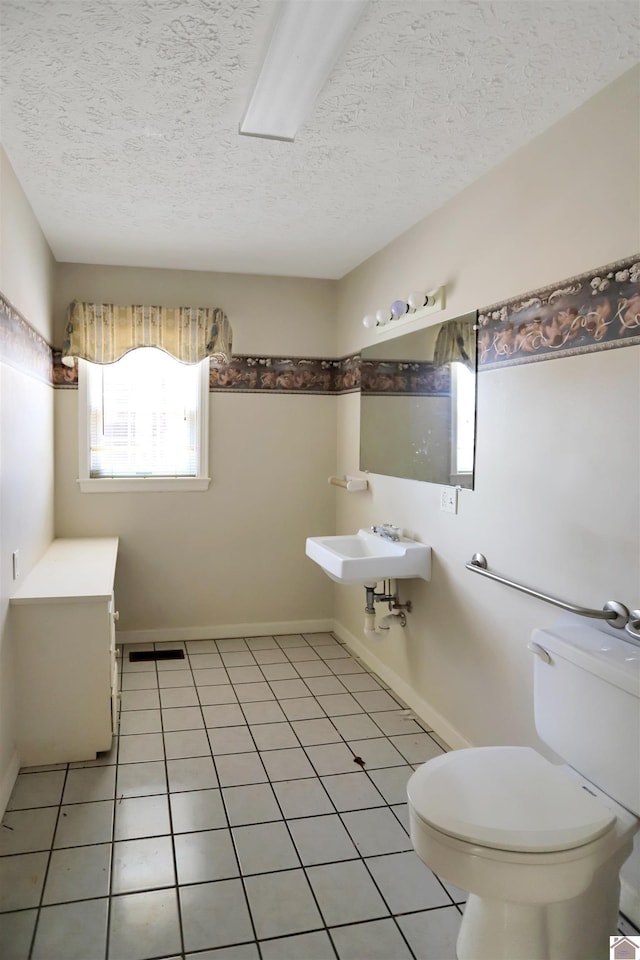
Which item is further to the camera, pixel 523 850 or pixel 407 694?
pixel 407 694

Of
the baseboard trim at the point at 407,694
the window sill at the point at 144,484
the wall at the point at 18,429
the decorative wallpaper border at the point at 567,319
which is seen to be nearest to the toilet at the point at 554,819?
the decorative wallpaper border at the point at 567,319

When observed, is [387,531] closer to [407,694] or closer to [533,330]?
[407,694]

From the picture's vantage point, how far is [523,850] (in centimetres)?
146

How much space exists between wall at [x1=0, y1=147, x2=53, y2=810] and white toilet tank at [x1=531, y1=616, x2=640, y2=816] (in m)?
1.86

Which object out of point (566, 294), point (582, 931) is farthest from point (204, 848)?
point (566, 294)

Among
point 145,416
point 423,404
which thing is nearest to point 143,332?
point 145,416

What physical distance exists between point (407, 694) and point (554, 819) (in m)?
1.78

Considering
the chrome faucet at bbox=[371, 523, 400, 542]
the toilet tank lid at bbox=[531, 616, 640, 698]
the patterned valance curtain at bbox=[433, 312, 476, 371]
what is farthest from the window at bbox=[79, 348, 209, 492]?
the toilet tank lid at bbox=[531, 616, 640, 698]

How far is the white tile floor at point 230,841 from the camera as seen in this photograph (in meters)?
1.77

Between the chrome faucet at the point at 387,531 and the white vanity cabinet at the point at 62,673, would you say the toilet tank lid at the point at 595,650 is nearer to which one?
the chrome faucet at the point at 387,531

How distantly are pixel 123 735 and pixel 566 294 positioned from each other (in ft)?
8.17

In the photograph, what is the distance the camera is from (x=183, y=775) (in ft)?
8.47

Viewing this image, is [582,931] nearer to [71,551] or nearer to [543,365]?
[543,365]

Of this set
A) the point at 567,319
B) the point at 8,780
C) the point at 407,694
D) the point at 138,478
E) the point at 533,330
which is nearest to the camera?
the point at 567,319
